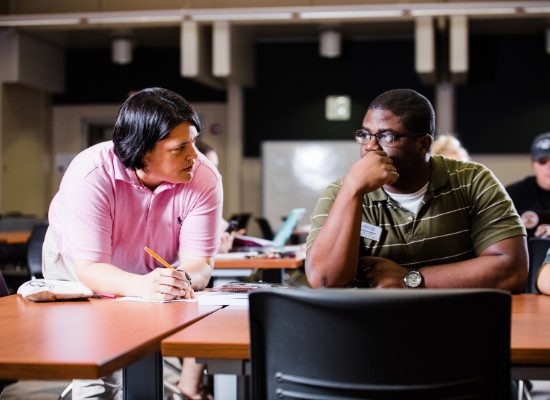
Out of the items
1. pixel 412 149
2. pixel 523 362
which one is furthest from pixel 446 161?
pixel 523 362

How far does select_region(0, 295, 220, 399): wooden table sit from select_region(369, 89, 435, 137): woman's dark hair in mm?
812

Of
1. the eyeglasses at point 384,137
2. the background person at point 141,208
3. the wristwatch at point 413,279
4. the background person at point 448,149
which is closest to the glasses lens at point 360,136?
the eyeglasses at point 384,137

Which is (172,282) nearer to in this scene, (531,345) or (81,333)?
(81,333)

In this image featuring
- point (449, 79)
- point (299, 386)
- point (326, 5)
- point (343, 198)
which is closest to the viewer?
point (299, 386)

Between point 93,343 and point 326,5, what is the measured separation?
800 cm

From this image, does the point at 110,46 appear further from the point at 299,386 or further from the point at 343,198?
the point at 299,386

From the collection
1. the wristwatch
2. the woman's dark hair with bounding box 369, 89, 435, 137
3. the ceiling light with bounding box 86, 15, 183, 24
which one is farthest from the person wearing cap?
the ceiling light with bounding box 86, 15, 183, 24

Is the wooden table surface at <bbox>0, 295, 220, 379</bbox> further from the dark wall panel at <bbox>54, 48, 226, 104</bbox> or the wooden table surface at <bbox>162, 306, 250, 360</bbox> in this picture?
the dark wall panel at <bbox>54, 48, 226, 104</bbox>

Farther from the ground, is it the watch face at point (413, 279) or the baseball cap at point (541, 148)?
the baseball cap at point (541, 148)

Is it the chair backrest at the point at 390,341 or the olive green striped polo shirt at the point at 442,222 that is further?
the olive green striped polo shirt at the point at 442,222

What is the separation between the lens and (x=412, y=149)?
2.48 m

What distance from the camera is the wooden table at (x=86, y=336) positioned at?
1513mm

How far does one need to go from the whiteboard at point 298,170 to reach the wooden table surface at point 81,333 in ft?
27.7

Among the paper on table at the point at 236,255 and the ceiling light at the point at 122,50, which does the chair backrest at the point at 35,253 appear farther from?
the ceiling light at the point at 122,50
